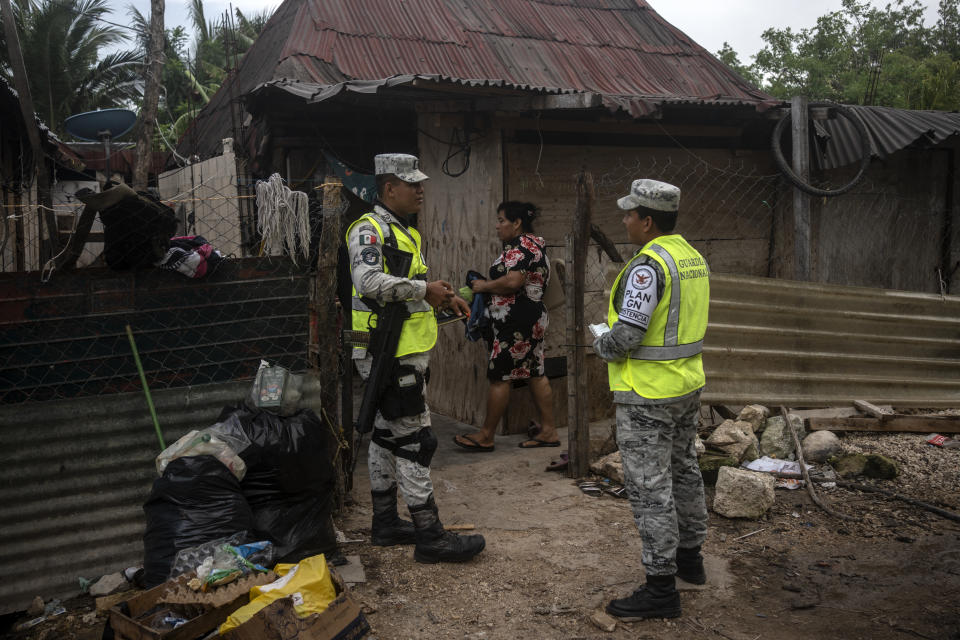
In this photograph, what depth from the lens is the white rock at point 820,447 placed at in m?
5.30

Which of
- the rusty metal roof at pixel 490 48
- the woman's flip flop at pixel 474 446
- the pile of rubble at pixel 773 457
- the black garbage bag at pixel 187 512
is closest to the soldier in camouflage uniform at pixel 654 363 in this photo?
the pile of rubble at pixel 773 457

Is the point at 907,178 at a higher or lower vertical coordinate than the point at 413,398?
higher

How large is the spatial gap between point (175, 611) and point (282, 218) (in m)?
2.06

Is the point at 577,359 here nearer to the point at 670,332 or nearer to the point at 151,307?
the point at 670,332

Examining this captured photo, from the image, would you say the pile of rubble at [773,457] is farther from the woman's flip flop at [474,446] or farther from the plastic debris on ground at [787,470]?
the woman's flip flop at [474,446]

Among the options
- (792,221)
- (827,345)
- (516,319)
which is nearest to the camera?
(516,319)

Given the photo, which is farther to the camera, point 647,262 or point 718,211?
point 718,211

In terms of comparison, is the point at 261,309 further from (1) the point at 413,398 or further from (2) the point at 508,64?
(2) the point at 508,64

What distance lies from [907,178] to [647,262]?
18.7 ft

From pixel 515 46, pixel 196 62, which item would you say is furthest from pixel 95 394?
pixel 196 62

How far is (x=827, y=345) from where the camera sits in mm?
6016

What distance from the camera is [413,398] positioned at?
3.83 meters

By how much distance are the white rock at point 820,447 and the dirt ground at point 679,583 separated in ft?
1.45

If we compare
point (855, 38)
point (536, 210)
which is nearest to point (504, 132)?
point (536, 210)
